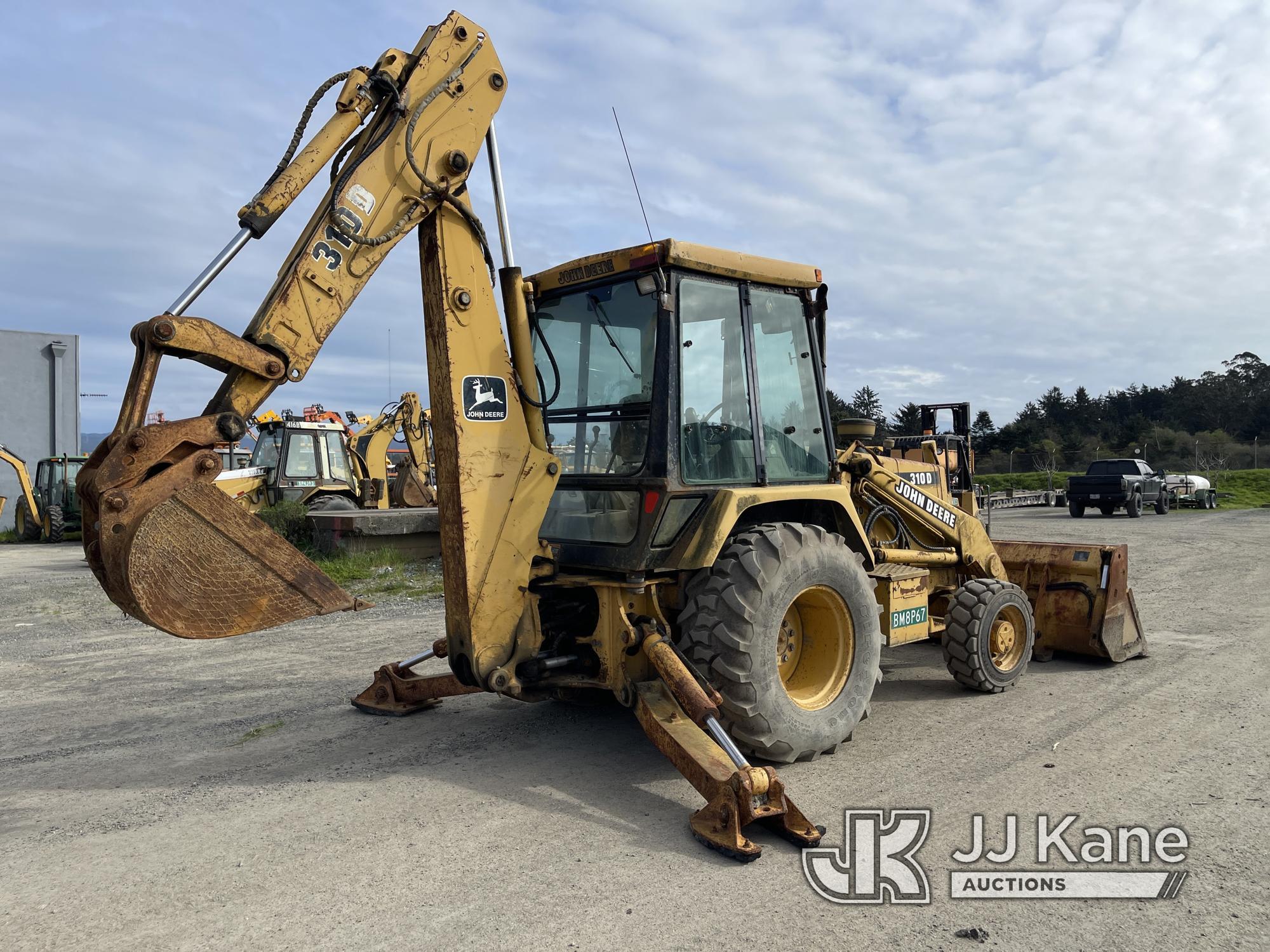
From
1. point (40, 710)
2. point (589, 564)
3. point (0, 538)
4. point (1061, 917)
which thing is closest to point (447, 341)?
point (589, 564)

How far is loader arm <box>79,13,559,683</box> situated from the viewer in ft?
11.1

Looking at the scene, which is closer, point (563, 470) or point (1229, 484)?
point (563, 470)

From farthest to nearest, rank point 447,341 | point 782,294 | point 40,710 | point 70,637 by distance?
point 70,637 → point 40,710 → point 782,294 → point 447,341

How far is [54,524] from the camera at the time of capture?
22.5 m

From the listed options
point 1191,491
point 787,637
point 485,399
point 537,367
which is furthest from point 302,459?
point 1191,491

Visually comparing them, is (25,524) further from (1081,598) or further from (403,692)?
(1081,598)

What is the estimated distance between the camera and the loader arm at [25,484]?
22172 millimetres

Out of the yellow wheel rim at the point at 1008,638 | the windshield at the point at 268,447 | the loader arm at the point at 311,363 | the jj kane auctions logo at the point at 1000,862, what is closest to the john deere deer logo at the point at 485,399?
the loader arm at the point at 311,363

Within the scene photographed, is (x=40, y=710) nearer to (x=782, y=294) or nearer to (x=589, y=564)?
(x=589, y=564)

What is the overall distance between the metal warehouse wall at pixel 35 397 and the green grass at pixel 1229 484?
31.2 m

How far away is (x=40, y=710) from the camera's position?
6.08 meters

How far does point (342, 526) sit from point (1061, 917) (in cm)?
1107

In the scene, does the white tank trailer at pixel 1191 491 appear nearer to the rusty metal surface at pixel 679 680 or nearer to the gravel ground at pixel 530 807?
the gravel ground at pixel 530 807

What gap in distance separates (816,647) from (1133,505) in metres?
22.9
